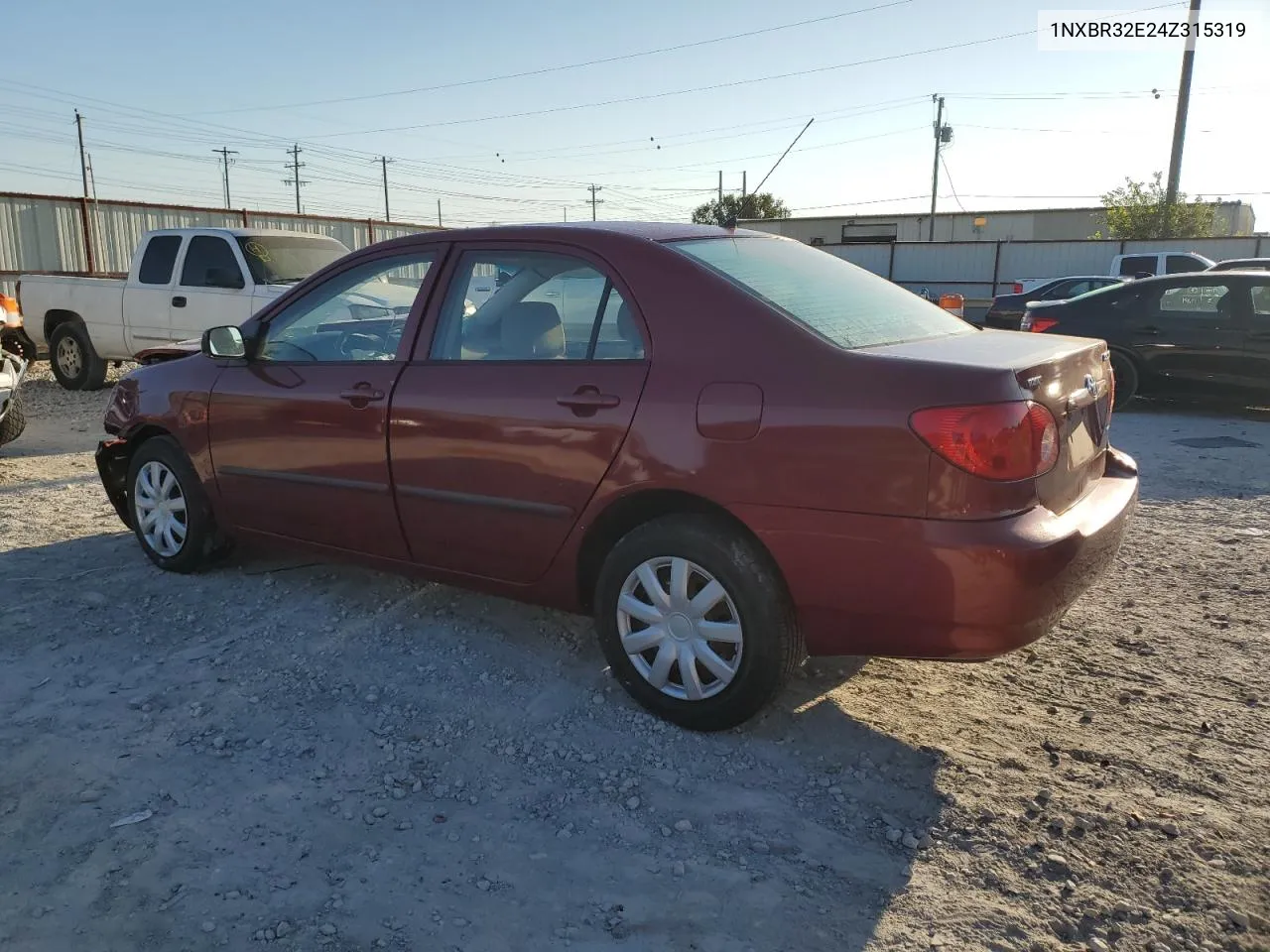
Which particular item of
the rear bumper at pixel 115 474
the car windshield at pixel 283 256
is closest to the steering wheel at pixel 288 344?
the rear bumper at pixel 115 474

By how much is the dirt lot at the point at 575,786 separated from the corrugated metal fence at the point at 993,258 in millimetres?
23969

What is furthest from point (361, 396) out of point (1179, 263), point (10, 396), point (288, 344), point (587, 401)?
point (1179, 263)

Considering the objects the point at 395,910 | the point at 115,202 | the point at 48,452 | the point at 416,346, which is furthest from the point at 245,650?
the point at 115,202

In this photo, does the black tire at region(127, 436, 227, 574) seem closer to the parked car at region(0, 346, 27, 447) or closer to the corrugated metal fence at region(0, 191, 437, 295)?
the parked car at region(0, 346, 27, 447)

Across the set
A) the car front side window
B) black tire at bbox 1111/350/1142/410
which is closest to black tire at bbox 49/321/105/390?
the car front side window

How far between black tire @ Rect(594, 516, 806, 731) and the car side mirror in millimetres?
2191

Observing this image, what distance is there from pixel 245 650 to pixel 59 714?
2.35 ft

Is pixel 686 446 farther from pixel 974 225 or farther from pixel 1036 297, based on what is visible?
pixel 974 225

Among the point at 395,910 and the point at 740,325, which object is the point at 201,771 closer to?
the point at 395,910

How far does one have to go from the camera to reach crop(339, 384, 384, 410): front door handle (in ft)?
12.7

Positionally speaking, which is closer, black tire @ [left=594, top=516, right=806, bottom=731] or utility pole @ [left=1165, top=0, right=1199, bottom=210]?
black tire @ [left=594, top=516, right=806, bottom=731]

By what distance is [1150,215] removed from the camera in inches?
1358

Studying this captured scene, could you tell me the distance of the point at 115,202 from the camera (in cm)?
1844

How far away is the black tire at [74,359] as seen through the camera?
38.7ft
